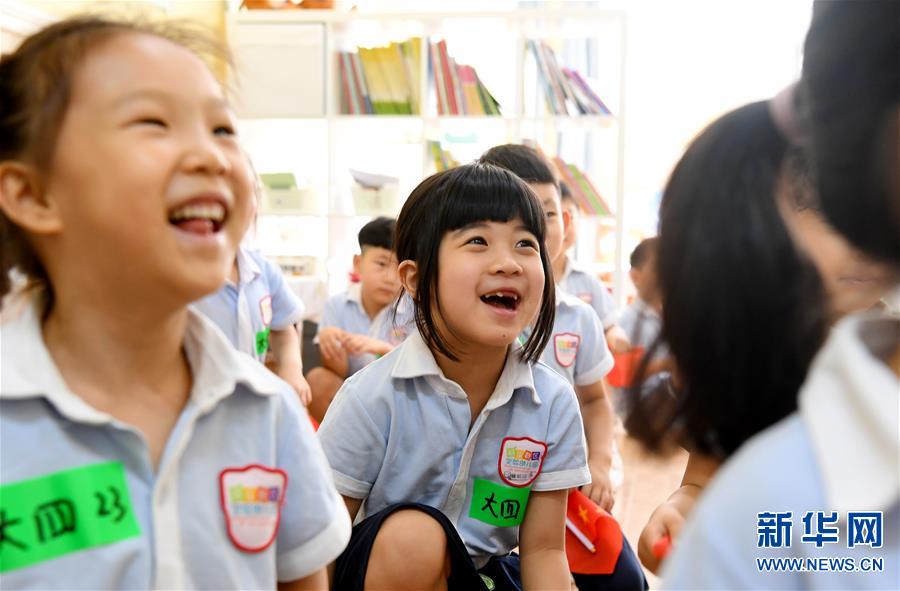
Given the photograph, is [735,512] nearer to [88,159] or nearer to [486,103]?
[88,159]

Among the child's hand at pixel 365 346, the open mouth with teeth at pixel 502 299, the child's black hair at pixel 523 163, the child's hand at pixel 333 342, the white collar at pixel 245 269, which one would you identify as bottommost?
the child's hand at pixel 333 342

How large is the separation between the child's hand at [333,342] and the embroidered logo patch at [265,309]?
39 centimetres

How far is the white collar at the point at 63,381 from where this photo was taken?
2.41 feet

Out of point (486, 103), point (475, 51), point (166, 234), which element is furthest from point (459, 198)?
point (475, 51)

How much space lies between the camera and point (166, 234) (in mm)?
733

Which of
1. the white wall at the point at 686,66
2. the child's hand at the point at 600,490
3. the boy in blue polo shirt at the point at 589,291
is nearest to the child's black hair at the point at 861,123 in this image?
the child's hand at the point at 600,490

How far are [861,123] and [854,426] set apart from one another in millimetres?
169

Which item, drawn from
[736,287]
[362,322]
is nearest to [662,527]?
[736,287]

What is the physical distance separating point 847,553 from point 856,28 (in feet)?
0.98

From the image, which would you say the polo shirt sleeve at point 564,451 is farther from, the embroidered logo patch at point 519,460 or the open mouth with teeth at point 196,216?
the open mouth with teeth at point 196,216

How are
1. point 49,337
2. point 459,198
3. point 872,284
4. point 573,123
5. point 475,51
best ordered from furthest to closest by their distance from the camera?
point 475,51, point 573,123, point 459,198, point 49,337, point 872,284

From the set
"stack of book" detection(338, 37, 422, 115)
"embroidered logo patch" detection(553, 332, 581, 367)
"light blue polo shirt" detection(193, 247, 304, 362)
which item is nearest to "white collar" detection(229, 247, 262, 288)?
"light blue polo shirt" detection(193, 247, 304, 362)

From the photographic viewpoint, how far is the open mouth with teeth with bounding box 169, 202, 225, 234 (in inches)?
29.5

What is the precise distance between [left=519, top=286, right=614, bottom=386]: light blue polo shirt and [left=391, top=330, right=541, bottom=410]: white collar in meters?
0.56
